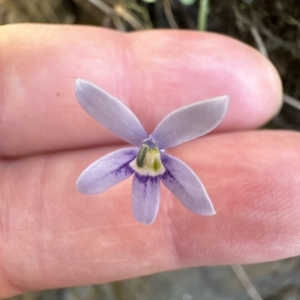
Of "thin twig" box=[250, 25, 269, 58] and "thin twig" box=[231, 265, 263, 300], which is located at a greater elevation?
"thin twig" box=[250, 25, 269, 58]

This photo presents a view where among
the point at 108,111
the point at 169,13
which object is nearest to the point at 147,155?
the point at 108,111

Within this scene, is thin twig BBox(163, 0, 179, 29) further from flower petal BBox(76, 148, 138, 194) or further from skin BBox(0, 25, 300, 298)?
flower petal BBox(76, 148, 138, 194)

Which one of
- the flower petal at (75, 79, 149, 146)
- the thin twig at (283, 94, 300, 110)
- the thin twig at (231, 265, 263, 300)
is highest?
the flower petal at (75, 79, 149, 146)

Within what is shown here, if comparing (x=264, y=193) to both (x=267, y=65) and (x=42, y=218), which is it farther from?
(x=42, y=218)

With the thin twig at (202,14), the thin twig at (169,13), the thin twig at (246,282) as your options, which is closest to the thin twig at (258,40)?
the thin twig at (202,14)

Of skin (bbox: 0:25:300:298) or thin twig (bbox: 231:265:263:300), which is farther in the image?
thin twig (bbox: 231:265:263:300)

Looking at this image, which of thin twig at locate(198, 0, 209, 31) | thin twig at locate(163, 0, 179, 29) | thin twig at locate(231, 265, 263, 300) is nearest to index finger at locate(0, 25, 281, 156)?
thin twig at locate(198, 0, 209, 31)

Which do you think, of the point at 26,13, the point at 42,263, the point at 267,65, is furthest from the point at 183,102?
the point at 26,13
